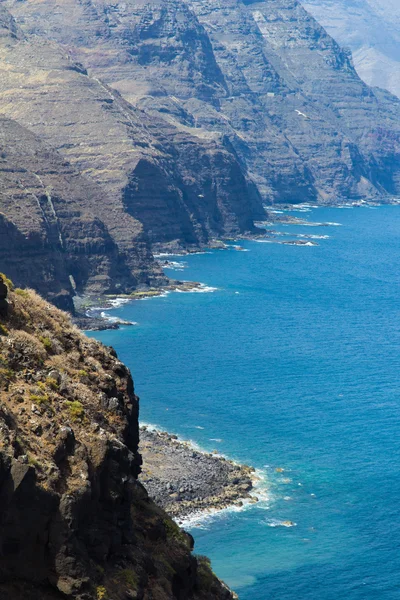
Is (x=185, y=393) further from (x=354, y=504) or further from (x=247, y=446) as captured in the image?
(x=354, y=504)

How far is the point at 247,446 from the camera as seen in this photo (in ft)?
440

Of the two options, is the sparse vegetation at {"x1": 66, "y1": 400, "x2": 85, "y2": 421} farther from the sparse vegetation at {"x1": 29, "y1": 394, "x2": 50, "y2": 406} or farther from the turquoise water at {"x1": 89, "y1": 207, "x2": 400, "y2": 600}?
the turquoise water at {"x1": 89, "y1": 207, "x2": 400, "y2": 600}

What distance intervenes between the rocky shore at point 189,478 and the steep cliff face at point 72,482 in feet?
217

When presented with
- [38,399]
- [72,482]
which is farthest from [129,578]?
[38,399]

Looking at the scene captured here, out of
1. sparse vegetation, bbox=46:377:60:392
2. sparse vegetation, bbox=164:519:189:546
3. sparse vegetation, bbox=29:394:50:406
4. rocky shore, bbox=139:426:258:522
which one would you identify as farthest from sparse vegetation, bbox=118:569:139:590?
rocky shore, bbox=139:426:258:522

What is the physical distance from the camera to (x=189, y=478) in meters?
120

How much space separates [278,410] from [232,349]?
42086 millimetres

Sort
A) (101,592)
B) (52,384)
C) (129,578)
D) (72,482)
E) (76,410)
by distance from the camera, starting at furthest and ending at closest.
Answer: (52,384) → (76,410) → (129,578) → (72,482) → (101,592)

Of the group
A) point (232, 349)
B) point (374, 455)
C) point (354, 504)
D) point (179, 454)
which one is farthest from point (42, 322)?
point (232, 349)

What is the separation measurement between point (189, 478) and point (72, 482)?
8213 centimetres

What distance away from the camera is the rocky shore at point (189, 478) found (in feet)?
377

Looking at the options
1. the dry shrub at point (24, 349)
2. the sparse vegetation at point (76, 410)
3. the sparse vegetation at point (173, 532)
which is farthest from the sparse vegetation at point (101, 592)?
the dry shrub at point (24, 349)

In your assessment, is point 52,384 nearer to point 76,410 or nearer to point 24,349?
point 76,410

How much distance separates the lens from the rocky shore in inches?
4520
